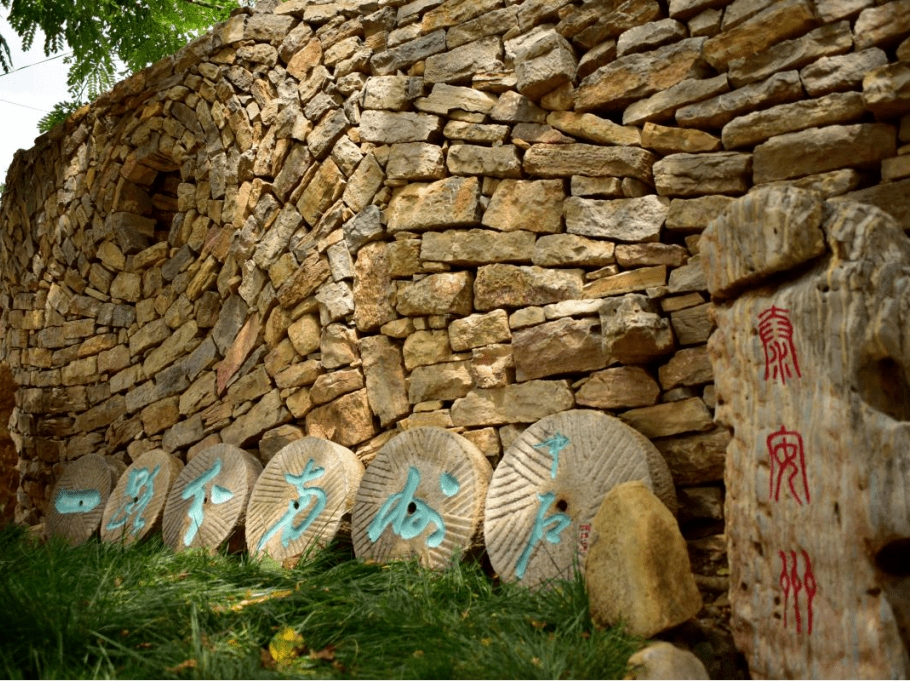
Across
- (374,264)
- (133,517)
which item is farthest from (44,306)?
(374,264)

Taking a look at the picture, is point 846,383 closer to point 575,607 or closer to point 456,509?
point 575,607

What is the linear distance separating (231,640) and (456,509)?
0.97 metres

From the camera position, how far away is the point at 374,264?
3.91 m

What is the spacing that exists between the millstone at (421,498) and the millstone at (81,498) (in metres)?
1.91

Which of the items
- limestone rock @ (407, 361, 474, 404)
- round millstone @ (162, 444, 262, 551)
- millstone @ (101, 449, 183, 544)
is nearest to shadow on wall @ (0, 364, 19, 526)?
millstone @ (101, 449, 183, 544)

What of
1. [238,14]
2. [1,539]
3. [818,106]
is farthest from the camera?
[238,14]

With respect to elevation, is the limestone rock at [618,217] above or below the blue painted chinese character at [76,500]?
above

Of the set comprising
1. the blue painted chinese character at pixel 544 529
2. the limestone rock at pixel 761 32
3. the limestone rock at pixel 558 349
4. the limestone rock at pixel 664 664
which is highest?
the limestone rock at pixel 761 32

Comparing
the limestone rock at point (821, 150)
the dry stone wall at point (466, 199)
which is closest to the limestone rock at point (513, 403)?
the dry stone wall at point (466, 199)

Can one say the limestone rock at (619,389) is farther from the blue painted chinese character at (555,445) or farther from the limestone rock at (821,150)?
the limestone rock at (821,150)

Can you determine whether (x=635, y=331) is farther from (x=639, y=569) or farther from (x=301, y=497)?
(x=301, y=497)

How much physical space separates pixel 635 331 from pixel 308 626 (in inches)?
57.7

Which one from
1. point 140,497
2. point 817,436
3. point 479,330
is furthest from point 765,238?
point 140,497

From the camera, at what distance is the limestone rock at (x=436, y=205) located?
12.1 ft
